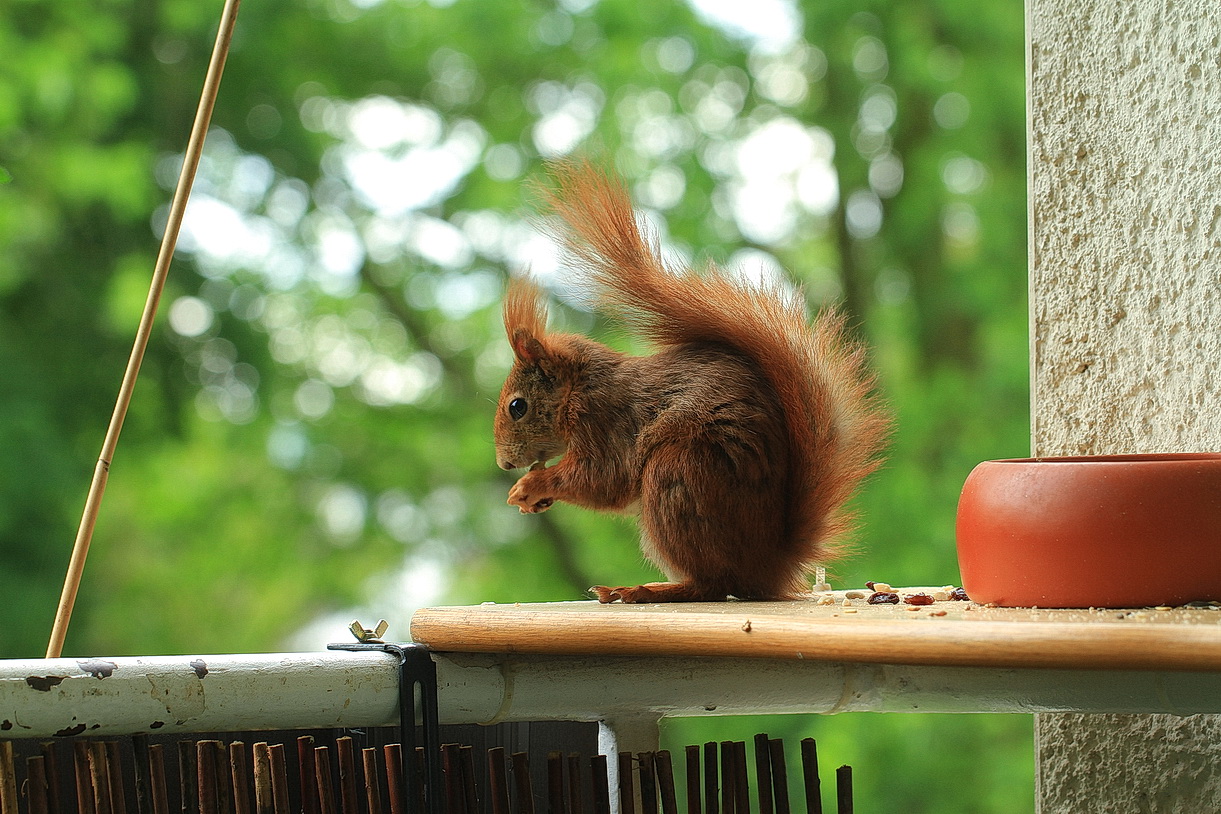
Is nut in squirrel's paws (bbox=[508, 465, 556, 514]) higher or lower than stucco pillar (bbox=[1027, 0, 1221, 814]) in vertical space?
lower

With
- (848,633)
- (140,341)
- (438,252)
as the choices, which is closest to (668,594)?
(848,633)

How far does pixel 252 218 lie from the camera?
3277 millimetres

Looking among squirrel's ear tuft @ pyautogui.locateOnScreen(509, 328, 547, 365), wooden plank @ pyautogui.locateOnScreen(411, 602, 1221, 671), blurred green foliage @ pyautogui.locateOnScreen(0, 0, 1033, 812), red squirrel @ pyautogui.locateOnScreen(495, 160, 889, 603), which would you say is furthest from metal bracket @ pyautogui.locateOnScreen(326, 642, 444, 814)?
blurred green foliage @ pyautogui.locateOnScreen(0, 0, 1033, 812)

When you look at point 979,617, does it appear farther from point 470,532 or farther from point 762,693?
point 470,532

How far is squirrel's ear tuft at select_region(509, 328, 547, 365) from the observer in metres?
0.96

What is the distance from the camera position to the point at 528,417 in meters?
0.96

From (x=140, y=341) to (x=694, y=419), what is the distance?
0.39 meters

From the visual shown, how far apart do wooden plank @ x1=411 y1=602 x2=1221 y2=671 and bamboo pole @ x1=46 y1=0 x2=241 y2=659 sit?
0.73 feet

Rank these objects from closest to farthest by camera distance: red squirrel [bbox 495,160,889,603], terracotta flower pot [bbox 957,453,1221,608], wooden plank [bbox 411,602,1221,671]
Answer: wooden plank [bbox 411,602,1221,671] → terracotta flower pot [bbox 957,453,1221,608] → red squirrel [bbox 495,160,889,603]

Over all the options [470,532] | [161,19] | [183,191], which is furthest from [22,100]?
[183,191]

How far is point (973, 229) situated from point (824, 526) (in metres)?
2.82

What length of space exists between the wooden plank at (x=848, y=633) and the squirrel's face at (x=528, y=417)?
141 millimetres

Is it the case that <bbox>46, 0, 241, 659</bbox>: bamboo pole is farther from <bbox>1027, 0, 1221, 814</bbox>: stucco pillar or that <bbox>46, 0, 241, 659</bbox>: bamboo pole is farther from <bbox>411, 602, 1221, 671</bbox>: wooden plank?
<bbox>1027, 0, 1221, 814</bbox>: stucco pillar

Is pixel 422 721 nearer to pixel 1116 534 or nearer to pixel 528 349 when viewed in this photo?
pixel 528 349
